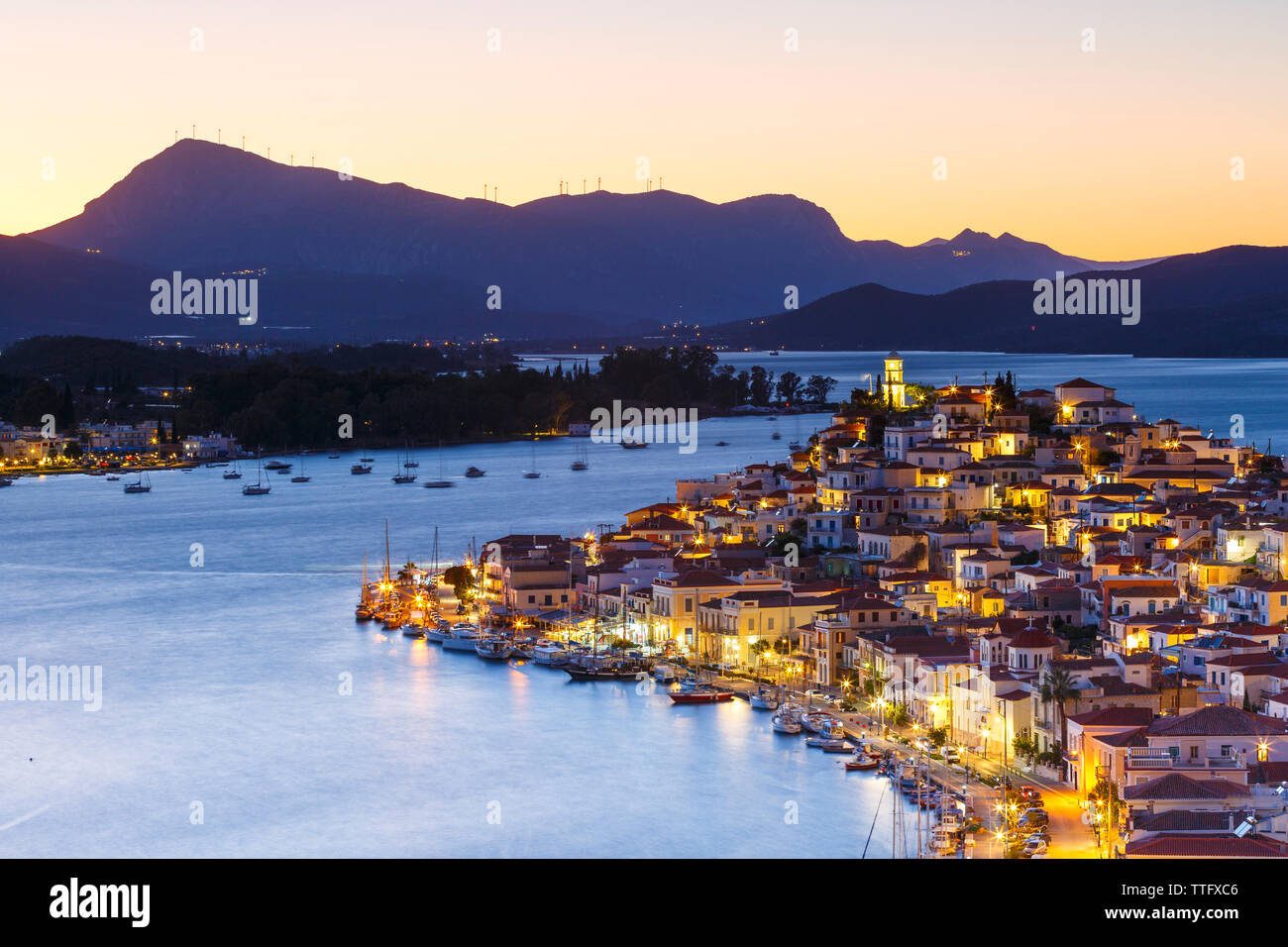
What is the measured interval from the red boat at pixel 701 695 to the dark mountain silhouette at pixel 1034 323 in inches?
2613

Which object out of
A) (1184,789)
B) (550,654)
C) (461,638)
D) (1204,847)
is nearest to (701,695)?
(550,654)

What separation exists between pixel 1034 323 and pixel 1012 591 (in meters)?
76.9

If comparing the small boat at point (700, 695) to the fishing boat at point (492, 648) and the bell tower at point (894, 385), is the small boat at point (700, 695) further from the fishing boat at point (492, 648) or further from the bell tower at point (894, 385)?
the bell tower at point (894, 385)

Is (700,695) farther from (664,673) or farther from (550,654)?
(550,654)

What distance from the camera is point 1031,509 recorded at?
50.0 feet

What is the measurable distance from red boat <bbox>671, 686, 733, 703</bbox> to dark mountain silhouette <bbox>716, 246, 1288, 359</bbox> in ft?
218

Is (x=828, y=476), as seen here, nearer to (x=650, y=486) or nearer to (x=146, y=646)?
(x=146, y=646)

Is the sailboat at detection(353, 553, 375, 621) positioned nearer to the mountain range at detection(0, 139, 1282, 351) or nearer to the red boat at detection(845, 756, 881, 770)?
the red boat at detection(845, 756, 881, 770)

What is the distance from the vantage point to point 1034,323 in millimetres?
86250

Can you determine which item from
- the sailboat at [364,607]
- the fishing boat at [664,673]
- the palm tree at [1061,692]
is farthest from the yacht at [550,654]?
the palm tree at [1061,692]

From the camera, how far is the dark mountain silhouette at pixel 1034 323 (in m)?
74.6

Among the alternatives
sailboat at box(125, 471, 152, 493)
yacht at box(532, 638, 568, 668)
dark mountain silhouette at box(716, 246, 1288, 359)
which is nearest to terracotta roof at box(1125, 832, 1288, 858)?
yacht at box(532, 638, 568, 668)
